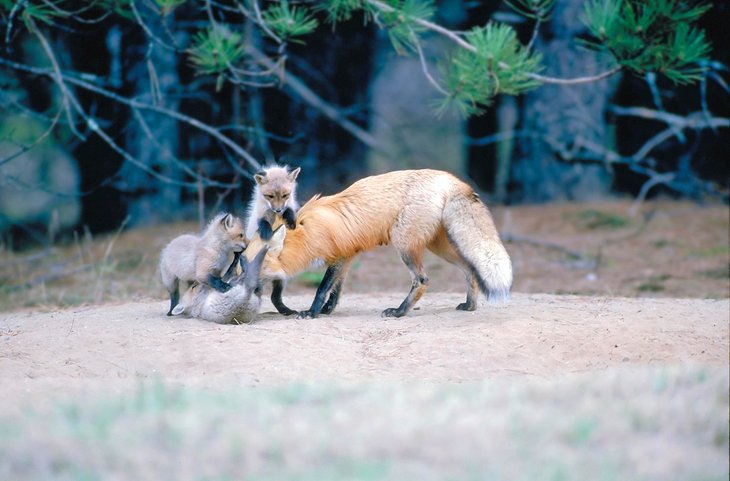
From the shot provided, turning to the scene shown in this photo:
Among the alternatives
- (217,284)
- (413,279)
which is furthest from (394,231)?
(217,284)

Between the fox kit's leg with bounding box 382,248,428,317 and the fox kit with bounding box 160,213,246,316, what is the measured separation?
4.13 feet

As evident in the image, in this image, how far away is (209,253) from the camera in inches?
259

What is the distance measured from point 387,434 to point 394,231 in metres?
3.19

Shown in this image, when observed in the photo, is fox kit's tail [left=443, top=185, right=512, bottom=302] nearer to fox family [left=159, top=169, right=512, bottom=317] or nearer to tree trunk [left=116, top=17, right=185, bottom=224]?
fox family [left=159, top=169, right=512, bottom=317]

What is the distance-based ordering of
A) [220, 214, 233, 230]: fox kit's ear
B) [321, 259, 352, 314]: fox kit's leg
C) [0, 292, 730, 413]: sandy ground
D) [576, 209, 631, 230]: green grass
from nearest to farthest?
[0, 292, 730, 413]: sandy ground → [220, 214, 233, 230]: fox kit's ear → [321, 259, 352, 314]: fox kit's leg → [576, 209, 631, 230]: green grass

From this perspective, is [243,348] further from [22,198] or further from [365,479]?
[22,198]

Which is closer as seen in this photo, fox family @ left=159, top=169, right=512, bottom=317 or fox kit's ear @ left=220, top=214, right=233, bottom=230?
fox family @ left=159, top=169, right=512, bottom=317

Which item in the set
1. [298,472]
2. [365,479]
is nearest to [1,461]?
[298,472]

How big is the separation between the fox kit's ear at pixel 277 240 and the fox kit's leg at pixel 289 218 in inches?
7.3

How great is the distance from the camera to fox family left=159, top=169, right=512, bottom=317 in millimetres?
6543

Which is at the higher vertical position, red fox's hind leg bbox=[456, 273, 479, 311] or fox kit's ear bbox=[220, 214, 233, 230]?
fox kit's ear bbox=[220, 214, 233, 230]

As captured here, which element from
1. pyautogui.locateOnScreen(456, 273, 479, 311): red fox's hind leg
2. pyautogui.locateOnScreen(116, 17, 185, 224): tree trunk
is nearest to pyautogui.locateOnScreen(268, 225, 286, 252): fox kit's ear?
pyautogui.locateOnScreen(456, 273, 479, 311): red fox's hind leg

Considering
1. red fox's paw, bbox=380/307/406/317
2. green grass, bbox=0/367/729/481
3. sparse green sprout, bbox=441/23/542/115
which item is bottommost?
red fox's paw, bbox=380/307/406/317

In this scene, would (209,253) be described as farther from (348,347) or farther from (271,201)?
(348,347)
